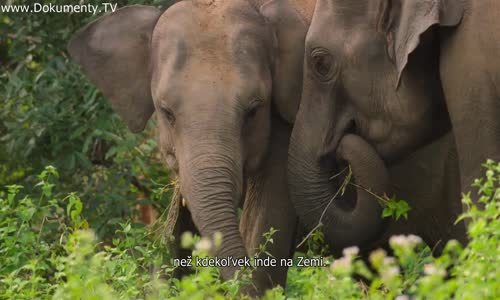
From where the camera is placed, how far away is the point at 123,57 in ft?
29.6

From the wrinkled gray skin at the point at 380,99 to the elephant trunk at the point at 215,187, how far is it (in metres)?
0.57

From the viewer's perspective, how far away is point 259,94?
27.5 ft

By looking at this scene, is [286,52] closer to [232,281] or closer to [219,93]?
[219,93]

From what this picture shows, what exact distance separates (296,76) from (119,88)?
1.01m

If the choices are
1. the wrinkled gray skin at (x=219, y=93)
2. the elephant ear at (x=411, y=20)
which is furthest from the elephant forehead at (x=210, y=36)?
the elephant ear at (x=411, y=20)

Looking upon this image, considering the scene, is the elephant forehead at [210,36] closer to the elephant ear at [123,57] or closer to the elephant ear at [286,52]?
the elephant ear at [286,52]

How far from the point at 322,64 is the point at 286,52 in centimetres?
32

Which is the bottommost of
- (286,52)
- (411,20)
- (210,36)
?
(286,52)

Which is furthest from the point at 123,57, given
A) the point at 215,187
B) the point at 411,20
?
the point at 411,20

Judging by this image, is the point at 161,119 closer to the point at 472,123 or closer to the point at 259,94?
the point at 259,94

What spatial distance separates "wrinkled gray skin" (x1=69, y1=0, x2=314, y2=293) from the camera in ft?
26.5

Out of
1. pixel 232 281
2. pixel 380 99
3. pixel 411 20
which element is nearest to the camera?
pixel 232 281

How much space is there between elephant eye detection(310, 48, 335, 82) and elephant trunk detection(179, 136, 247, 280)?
24.8 inches

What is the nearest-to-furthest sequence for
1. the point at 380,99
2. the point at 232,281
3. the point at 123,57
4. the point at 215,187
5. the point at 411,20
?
the point at 232,281 < the point at 411,20 < the point at 215,187 < the point at 380,99 < the point at 123,57
